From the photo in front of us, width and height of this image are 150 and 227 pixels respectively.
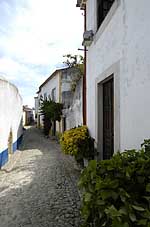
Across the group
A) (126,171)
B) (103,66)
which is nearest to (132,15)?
(103,66)

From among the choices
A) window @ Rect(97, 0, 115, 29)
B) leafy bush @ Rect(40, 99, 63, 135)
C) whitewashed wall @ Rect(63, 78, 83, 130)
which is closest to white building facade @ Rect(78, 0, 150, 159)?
window @ Rect(97, 0, 115, 29)

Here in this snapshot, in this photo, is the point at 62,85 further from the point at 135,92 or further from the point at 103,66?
the point at 135,92

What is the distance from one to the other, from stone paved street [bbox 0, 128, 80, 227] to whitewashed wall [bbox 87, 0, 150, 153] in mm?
1549

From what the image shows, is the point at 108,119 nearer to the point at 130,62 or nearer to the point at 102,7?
the point at 130,62

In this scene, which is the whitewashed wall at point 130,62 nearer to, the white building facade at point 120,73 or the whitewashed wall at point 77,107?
the white building facade at point 120,73

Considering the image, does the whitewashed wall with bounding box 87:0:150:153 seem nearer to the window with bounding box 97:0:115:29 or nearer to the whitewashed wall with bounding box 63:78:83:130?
the window with bounding box 97:0:115:29

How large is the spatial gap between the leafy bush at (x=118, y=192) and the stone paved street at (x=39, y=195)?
7.13ft

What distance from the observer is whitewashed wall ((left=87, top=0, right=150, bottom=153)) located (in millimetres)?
3902

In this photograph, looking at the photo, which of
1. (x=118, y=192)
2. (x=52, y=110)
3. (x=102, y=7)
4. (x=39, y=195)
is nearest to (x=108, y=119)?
(x=39, y=195)

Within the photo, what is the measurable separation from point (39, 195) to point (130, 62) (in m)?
3.39

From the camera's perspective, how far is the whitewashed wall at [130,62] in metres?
3.90

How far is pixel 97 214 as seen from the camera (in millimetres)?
2535

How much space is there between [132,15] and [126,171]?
9.09 feet

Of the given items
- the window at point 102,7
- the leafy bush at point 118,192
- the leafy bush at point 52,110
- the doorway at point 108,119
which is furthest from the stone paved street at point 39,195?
the leafy bush at point 52,110
